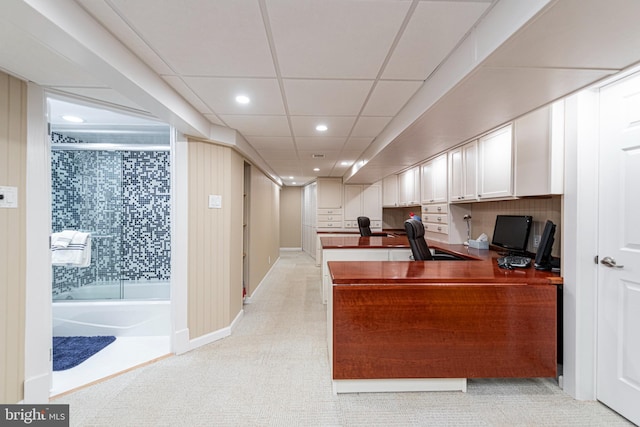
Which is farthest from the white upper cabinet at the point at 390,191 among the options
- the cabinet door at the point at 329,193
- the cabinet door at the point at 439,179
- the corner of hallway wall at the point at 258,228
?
the corner of hallway wall at the point at 258,228

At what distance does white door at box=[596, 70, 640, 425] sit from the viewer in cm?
163

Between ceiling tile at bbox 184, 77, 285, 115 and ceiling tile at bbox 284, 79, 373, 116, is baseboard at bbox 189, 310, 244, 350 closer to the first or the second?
ceiling tile at bbox 184, 77, 285, 115

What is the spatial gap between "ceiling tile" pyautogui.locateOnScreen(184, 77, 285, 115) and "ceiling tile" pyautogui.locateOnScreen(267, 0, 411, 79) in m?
0.29

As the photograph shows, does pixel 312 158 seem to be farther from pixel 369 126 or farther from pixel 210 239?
pixel 210 239

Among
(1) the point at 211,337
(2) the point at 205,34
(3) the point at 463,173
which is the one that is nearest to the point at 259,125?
(2) the point at 205,34

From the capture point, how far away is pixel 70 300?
3.45 m

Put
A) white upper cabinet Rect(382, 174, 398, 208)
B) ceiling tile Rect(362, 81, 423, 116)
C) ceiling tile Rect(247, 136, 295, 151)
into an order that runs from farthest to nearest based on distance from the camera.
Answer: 1. white upper cabinet Rect(382, 174, 398, 208)
2. ceiling tile Rect(247, 136, 295, 151)
3. ceiling tile Rect(362, 81, 423, 116)

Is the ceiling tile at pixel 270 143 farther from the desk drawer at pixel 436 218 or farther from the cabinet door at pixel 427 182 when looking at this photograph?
the desk drawer at pixel 436 218

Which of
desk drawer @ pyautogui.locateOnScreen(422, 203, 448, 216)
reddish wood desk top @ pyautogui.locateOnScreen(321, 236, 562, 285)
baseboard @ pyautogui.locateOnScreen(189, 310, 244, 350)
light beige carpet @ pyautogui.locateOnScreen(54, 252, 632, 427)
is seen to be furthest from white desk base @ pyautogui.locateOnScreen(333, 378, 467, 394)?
desk drawer @ pyautogui.locateOnScreen(422, 203, 448, 216)

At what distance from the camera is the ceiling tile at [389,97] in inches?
76.8

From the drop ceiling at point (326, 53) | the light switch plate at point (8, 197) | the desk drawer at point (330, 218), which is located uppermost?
the drop ceiling at point (326, 53)

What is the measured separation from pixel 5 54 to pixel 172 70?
80cm

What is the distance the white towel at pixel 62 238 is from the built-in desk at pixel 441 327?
393 cm

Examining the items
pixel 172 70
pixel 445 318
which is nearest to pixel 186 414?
pixel 445 318
